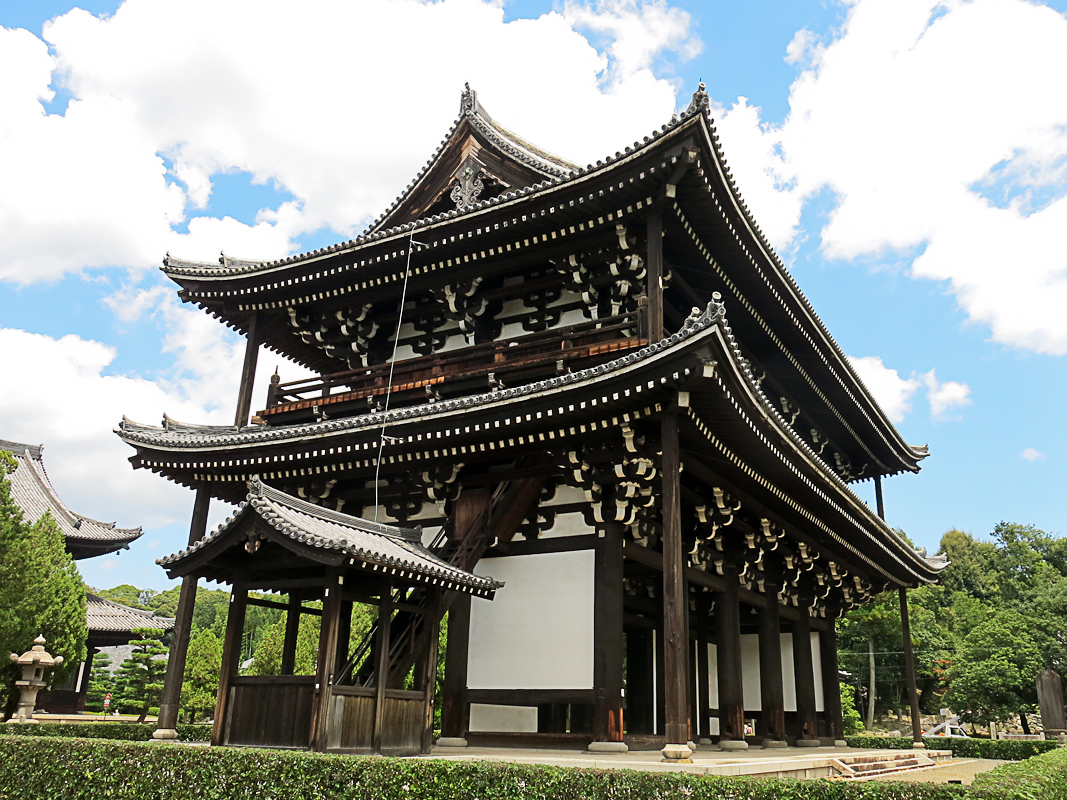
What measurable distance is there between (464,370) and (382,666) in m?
6.47

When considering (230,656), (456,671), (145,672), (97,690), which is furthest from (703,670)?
(97,690)

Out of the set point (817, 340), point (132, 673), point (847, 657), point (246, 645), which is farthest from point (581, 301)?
point (246, 645)

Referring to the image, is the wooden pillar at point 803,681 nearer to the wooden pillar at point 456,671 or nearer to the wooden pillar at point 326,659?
the wooden pillar at point 456,671

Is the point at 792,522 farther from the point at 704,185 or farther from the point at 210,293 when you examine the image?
the point at 210,293

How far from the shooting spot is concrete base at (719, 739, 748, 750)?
1575 cm

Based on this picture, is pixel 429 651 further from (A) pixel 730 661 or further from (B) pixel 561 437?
(A) pixel 730 661

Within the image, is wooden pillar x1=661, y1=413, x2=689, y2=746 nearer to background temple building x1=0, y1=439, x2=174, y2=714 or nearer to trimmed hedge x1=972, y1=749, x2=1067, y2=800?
trimmed hedge x1=972, y1=749, x2=1067, y2=800

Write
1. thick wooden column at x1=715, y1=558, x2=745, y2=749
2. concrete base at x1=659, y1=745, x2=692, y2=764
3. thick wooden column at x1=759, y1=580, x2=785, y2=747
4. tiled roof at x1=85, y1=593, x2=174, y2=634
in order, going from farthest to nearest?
tiled roof at x1=85, y1=593, x2=174, y2=634 < thick wooden column at x1=759, y1=580, x2=785, y2=747 < thick wooden column at x1=715, y1=558, x2=745, y2=749 < concrete base at x1=659, y1=745, x2=692, y2=764

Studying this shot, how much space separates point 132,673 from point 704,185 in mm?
33473

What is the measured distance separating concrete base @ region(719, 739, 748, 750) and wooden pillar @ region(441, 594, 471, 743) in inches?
213

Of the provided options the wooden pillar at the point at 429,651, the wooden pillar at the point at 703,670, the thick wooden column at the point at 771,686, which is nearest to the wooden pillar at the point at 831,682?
the thick wooden column at the point at 771,686

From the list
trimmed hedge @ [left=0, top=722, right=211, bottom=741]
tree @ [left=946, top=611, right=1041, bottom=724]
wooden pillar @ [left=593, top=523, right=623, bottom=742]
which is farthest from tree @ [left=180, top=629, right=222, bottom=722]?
tree @ [left=946, top=611, right=1041, bottom=724]

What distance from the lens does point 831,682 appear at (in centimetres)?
2328

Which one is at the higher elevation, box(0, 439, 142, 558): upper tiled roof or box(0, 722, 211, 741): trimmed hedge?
box(0, 439, 142, 558): upper tiled roof
